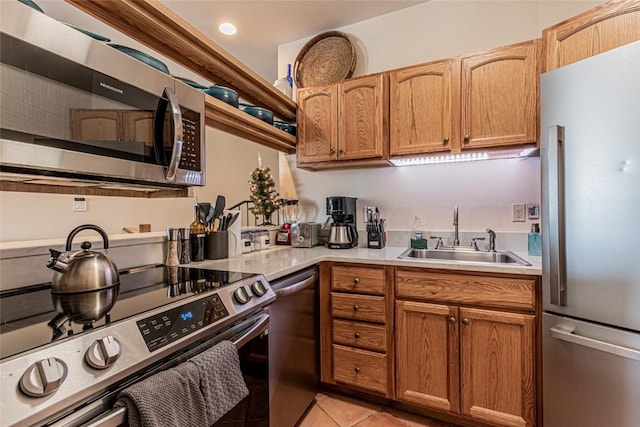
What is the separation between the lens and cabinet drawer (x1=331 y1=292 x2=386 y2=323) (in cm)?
170

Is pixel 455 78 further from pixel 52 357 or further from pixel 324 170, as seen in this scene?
pixel 52 357

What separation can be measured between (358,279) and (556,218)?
991mm

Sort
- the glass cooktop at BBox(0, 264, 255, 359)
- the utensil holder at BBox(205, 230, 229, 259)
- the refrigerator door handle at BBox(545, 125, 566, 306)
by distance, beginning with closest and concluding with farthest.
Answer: the glass cooktop at BBox(0, 264, 255, 359), the refrigerator door handle at BBox(545, 125, 566, 306), the utensil holder at BBox(205, 230, 229, 259)

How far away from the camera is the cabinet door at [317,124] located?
2193mm

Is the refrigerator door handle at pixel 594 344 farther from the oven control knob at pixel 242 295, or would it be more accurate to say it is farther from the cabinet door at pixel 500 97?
the oven control knob at pixel 242 295

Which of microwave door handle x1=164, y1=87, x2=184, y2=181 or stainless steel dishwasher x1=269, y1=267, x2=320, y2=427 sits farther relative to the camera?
stainless steel dishwasher x1=269, y1=267, x2=320, y2=427

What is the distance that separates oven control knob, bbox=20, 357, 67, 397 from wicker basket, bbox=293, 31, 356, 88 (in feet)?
7.80

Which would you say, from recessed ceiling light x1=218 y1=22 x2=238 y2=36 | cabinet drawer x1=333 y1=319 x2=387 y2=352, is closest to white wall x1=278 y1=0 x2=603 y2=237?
cabinet drawer x1=333 y1=319 x2=387 y2=352

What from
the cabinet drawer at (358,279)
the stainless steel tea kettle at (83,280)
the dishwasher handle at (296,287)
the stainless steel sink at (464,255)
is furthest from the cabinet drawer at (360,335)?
the stainless steel tea kettle at (83,280)

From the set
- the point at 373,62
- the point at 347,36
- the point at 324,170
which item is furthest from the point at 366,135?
the point at 347,36

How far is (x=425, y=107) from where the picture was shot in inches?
75.5

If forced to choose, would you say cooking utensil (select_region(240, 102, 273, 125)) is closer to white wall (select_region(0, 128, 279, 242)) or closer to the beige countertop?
white wall (select_region(0, 128, 279, 242))

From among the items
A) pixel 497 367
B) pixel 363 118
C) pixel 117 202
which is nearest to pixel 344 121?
pixel 363 118

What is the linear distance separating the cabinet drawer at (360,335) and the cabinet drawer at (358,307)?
0.04 meters
